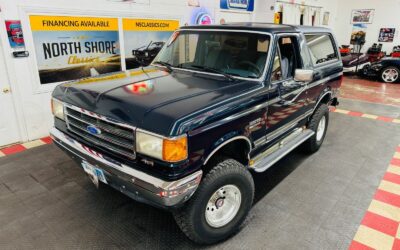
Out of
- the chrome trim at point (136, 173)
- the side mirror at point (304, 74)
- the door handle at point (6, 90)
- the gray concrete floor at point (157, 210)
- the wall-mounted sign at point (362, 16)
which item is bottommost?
the gray concrete floor at point (157, 210)

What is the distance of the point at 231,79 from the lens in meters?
2.84

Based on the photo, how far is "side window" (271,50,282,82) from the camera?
2.94 meters

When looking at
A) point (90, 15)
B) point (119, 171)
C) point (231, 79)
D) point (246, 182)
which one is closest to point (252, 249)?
point (246, 182)

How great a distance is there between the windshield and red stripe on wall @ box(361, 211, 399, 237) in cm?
185

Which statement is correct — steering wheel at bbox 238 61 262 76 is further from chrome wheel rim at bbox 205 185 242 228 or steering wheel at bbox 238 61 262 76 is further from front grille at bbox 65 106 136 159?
front grille at bbox 65 106 136 159

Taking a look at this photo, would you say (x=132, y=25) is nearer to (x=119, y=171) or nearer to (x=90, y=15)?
(x=90, y=15)

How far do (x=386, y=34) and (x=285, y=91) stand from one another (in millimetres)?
13804

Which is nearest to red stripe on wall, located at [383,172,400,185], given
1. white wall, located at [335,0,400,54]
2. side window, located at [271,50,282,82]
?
side window, located at [271,50,282,82]

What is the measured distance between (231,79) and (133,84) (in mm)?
959

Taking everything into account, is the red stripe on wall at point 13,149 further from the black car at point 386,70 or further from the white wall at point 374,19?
the white wall at point 374,19

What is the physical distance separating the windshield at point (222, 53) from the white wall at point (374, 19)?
13.9 metres

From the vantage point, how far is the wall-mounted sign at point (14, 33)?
4.16 m

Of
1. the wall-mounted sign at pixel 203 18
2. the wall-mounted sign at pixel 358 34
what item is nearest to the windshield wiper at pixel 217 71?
the wall-mounted sign at pixel 203 18

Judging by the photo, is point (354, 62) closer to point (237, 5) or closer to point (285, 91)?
point (237, 5)
